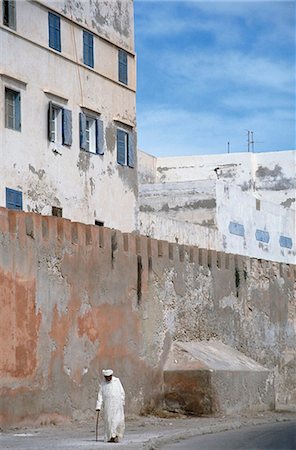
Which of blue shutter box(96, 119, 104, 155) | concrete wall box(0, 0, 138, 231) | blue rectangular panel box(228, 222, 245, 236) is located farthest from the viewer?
blue rectangular panel box(228, 222, 245, 236)

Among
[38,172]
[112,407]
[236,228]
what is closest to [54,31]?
[38,172]

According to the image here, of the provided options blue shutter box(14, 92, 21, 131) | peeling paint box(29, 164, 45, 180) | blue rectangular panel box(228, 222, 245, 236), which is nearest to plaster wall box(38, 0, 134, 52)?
blue shutter box(14, 92, 21, 131)

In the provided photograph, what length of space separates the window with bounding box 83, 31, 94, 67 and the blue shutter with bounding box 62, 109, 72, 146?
6.82ft

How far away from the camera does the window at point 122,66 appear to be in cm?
3375

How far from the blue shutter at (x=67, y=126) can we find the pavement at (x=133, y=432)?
9.91 meters

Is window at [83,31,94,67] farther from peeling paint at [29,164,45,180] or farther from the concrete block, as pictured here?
the concrete block

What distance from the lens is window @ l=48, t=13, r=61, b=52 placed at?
30016 mm

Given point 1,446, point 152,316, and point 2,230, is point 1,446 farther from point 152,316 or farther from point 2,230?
point 152,316

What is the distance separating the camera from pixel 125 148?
33.7 meters

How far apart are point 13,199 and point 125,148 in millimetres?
6790

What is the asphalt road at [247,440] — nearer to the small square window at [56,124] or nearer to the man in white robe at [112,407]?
the man in white robe at [112,407]

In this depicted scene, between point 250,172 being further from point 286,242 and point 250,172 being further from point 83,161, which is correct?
point 83,161

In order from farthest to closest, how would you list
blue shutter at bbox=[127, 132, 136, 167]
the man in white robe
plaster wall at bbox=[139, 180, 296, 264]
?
1. plaster wall at bbox=[139, 180, 296, 264]
2. blue shutter at bbox=[127, 132, 136, 167]
3. the man in white robe

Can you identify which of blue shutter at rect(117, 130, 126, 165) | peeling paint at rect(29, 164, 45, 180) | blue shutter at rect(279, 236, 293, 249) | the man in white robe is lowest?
the man in white robe
